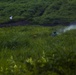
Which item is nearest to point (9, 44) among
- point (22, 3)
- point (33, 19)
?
point (33, 19)

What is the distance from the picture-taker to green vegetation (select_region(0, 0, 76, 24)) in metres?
47.1

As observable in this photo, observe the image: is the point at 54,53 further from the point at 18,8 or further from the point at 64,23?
the point at 18,8

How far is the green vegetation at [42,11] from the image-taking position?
4709 centimetres

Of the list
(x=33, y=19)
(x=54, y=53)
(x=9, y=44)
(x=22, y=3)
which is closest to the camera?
(x=54, y=53)

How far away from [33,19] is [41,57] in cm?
4100

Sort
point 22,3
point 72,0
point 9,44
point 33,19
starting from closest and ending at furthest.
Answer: point 9,44, point 33,19, point 72,0, point 22,3

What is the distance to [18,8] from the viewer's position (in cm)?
5634

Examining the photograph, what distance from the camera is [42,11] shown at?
2135 inches

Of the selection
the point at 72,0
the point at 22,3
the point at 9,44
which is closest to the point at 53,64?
the point at 9,44

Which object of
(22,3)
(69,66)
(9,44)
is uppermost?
(69,66)

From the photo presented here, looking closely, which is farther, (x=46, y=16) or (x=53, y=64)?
(x=46, y=16)

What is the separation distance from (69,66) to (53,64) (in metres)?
0.45

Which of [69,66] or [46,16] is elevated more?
[69,66]

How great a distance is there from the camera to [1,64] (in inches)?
297
